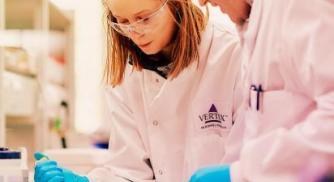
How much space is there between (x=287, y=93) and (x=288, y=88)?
1 cm

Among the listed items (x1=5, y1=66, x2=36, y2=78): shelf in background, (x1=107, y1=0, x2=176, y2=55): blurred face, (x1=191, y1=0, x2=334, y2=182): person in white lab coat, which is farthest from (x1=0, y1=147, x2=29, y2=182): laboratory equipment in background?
(x1=5, y1=66, x2=36, y2=78): shelf in background

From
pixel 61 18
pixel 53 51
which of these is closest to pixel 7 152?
pixel 61 18

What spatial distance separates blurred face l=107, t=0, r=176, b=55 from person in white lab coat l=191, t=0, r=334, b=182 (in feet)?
1.44

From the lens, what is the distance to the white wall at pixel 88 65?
13.6ft

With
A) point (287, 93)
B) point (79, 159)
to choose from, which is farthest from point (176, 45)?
point (79, 159)

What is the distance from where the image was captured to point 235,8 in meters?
1.22

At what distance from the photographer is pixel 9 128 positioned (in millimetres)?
3484

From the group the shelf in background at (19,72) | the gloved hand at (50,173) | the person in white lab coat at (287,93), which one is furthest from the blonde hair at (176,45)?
the shelf in background at (19,72)

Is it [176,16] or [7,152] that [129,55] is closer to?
[176,16]

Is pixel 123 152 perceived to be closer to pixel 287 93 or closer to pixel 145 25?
pixel 145 25

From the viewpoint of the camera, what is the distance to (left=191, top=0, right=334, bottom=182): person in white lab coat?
0.90 metres

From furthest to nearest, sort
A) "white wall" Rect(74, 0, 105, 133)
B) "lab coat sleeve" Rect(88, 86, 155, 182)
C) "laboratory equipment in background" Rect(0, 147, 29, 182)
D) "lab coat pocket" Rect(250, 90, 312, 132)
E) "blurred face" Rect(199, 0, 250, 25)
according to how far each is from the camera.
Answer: "white wall" Rect(74, 0, 105, 133) → "lab coat sleeve" Rect(88, 86, 155, 182) → "laboratory equipment in background" Rect(0, 147, 29, 182) → "blurred face" Rect(199, 0, 250, 25) → "lab coat pocket" Rect(250, 90, 312, 132)

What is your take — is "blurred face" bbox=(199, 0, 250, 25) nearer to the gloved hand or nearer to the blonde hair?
the blonde hair

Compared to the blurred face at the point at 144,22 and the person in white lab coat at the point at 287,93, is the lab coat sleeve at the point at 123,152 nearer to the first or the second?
the blurred face at the point at 144,22
